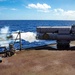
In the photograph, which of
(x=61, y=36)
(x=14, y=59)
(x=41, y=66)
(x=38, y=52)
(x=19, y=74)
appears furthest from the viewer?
(x=61, y=36)

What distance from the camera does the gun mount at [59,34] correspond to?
1205 cm

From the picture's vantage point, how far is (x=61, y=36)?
12086 mm

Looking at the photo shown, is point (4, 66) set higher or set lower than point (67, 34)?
lower

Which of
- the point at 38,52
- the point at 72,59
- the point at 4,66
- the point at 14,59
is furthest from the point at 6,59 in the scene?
the point at 72,59

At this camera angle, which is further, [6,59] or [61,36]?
[61,36]

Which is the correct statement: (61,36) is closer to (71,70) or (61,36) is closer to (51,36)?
(51,36)

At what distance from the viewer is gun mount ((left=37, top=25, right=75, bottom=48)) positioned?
12047 millimetres

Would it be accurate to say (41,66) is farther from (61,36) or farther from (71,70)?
(61,36)

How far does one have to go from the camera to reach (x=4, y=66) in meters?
8.21

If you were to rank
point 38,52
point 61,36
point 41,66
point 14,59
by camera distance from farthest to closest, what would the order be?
point 61,36, point 38,52, point 14,59, point 41,66

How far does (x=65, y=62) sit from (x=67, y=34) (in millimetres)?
3715

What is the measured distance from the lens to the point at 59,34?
12.2 meters

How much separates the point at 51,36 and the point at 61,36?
1.82 ft

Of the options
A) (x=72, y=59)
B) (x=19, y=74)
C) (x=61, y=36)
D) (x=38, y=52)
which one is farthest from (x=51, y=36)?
(x=19, y=74)
